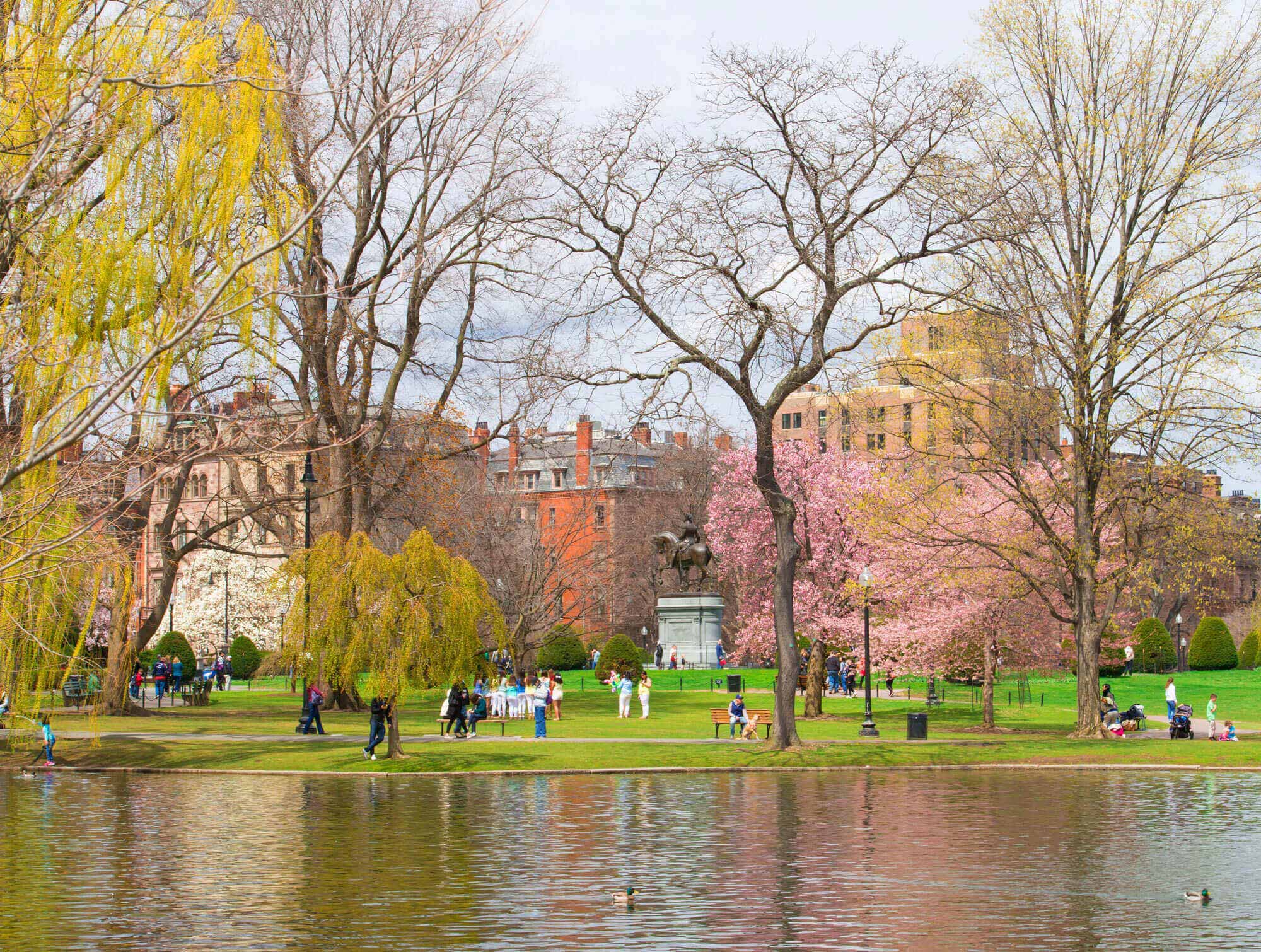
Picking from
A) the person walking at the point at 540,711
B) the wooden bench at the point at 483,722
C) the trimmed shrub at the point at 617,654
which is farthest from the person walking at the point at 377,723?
the trimmed shrub at the point at 617,654

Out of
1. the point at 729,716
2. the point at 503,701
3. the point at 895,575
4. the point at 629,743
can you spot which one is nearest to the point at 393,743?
the point at 629,743

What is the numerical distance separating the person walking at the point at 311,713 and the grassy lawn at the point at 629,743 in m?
1.16

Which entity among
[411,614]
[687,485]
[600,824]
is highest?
[687,485]

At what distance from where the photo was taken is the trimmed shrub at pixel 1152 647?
70.6 meters

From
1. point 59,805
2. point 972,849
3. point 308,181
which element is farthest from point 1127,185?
point 59,805

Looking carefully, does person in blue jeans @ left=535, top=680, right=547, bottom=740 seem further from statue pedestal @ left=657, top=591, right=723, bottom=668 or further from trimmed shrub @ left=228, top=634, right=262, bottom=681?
trimmed shrub @ left=228, top=634, right=262, bottom=681

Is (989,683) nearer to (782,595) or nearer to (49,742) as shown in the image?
(782,595)

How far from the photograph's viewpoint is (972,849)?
1762 centimetres

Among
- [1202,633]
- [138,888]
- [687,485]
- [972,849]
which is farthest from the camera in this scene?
[687,485]

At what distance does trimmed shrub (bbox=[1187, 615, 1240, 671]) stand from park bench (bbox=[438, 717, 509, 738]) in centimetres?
4371

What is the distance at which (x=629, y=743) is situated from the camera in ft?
111

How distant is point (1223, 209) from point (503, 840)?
24732 mm

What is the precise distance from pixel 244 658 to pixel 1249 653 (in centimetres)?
5407

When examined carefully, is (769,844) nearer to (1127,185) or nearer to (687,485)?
(1127,185)
